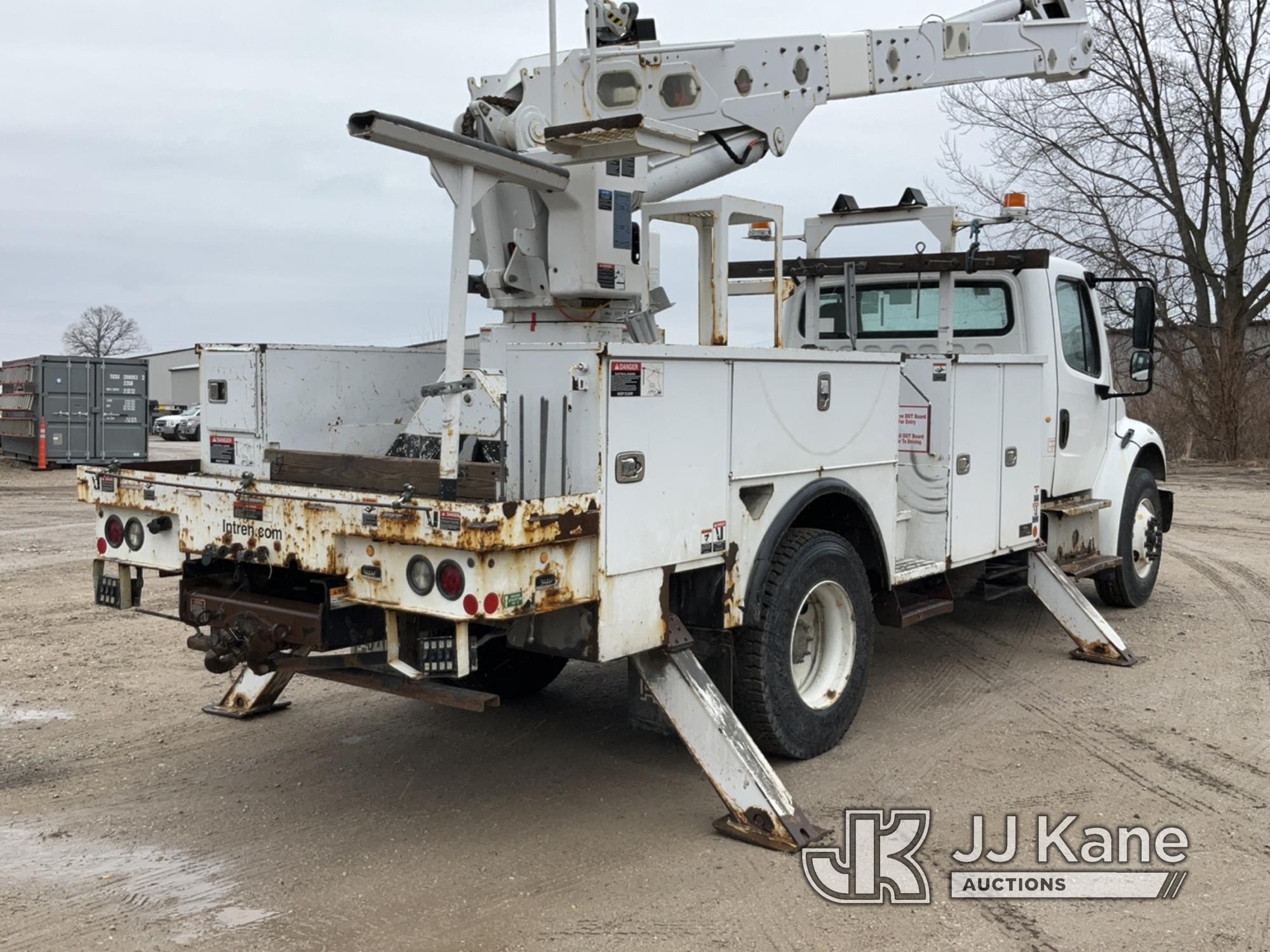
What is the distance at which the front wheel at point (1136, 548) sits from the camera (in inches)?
343

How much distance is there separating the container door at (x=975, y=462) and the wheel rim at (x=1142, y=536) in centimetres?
253

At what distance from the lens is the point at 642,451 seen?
172 inches

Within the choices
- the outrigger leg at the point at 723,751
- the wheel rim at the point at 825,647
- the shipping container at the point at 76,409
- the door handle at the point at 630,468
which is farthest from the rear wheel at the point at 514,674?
the shipping container at the point at 76,409

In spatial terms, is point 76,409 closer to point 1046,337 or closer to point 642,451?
point 1046,337

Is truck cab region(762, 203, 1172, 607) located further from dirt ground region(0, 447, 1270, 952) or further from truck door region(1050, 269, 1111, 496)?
dirt ground region(0, 447, 1270, 952)

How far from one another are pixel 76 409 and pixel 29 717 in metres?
19.0

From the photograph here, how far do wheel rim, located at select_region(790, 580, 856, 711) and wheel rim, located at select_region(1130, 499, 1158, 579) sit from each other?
4.08m

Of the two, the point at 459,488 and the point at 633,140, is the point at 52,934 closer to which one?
the point at 459,488

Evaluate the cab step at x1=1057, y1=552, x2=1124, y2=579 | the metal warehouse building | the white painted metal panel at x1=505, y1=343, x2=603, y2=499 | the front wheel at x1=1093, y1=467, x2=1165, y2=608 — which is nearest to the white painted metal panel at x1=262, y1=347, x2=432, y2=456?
the white painted metal panel at x1=505, y1=343, x2=603, y2=499

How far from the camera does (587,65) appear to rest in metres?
6.03

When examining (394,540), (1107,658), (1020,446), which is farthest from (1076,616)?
(394,540)

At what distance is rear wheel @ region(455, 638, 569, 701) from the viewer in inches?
→ 246

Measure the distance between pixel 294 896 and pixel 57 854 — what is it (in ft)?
3.42

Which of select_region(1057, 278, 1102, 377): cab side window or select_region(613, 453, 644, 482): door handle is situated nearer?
select_region(613, 453, 644, 482): door handle
